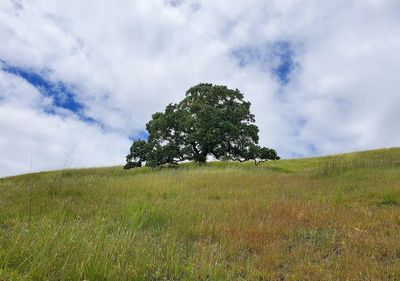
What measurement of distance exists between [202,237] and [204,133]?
33.9 m

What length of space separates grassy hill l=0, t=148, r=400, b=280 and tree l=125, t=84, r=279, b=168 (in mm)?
28053

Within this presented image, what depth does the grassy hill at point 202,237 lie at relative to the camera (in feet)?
17.3

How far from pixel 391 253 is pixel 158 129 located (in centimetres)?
3838

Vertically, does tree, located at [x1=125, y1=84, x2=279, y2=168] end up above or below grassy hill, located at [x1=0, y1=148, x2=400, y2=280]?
above

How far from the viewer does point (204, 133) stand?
41.6m

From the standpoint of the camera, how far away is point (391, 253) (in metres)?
6.59

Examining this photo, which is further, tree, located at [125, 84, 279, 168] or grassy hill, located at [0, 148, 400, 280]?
tree, located at [125, 84, 279, 168]

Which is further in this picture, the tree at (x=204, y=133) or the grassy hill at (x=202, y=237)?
the tree at (x=204, y=133)

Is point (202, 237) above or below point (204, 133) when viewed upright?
below

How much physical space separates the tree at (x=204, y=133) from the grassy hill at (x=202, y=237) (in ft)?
92.0

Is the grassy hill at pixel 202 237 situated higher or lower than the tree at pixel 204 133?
lower

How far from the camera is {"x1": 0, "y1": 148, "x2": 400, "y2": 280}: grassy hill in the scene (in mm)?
5270

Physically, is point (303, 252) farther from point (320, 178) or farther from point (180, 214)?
point (320, 178)

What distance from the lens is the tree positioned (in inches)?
1656
